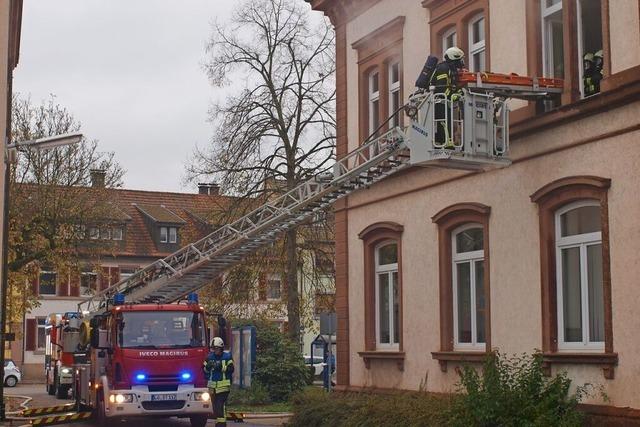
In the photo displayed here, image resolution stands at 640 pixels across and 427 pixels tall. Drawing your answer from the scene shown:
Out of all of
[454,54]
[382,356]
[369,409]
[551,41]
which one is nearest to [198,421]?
[382,356]

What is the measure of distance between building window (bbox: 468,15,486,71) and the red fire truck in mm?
7794

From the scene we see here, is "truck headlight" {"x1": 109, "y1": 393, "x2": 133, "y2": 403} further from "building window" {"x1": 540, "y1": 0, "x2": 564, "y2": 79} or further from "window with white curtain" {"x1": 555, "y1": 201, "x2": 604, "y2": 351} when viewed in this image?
"building window" {"x1": 540, "y1": 0, "x2": 564, "y2": 79}

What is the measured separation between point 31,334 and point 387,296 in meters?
44.9

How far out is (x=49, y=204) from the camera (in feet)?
123

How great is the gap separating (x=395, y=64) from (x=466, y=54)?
111 inches

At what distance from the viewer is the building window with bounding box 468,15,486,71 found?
1652 centimetres

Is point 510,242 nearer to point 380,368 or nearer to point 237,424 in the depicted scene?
point 380,368

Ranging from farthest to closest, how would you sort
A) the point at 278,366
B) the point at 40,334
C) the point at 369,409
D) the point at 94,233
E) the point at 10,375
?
the point at 40,334, the point at 10,375, the point at 94,233, the point at 278,366, the point at 369,409

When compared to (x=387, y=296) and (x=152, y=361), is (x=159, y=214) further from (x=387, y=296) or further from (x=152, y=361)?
(x=387, y=296)

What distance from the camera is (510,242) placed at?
595 inches

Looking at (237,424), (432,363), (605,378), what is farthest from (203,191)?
(605,378)

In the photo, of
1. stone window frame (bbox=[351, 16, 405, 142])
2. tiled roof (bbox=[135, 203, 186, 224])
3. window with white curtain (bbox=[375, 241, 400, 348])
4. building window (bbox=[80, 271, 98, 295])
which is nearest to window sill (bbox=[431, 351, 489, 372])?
window with white curtain (bbox=[375, 241, 400, 348])

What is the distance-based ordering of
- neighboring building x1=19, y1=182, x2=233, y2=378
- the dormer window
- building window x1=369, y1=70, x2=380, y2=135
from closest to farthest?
building window x1=369, y1=70, x2=380, y2=135, neighboring building x1=19, y1=182, x2=233, y2=378, the dormer window

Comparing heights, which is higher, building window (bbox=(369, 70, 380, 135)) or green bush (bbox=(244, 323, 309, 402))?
building window (bbox=(369, 70, 380, 135))
